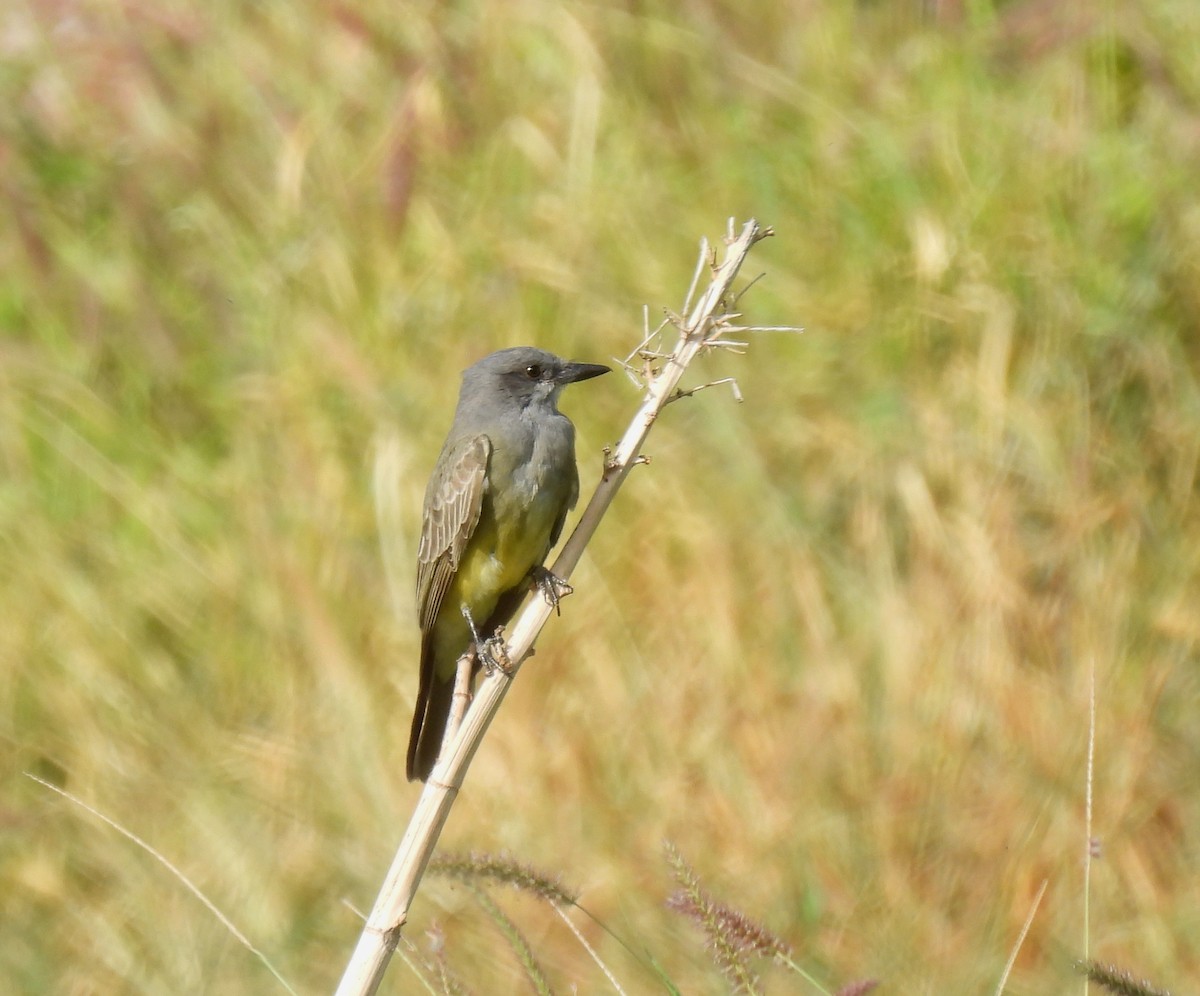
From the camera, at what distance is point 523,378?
438 centimetres

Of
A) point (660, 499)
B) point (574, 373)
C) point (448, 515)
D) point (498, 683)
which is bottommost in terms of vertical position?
point (498, 683)

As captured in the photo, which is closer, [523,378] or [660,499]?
[523,378]

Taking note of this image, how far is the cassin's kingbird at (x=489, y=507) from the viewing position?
420 centimetres

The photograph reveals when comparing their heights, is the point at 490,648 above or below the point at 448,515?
below

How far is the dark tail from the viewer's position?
165 inches

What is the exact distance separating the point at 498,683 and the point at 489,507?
165 cm

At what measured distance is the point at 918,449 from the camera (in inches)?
221

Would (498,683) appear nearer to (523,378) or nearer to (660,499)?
(523,378)

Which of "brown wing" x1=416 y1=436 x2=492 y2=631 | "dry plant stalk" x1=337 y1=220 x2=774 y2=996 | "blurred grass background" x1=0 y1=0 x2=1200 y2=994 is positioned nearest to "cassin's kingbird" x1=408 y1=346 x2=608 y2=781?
"brown wing" x1=416 y1=436 x2=492 y2=631

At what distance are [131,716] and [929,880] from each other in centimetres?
284

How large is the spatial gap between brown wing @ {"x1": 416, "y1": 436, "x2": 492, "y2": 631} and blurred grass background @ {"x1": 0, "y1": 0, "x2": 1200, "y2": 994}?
126 cm

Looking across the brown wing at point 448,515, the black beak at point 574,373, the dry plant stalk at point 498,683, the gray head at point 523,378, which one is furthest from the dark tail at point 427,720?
the dry plant stalk at point 498,683

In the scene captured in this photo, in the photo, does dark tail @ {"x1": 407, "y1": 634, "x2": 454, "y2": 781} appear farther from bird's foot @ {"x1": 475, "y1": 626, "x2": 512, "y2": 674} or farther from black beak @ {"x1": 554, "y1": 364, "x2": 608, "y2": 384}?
black beak @ {"x1": 554, "y1": 364, "x2": 608, "y2": 384}

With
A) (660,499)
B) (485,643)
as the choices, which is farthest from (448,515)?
(660,499)
